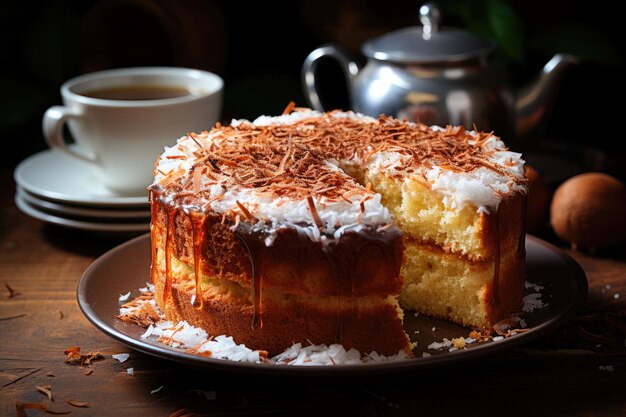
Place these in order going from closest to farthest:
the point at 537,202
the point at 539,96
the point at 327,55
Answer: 1. the point at 537,202
2. the point at 539,96
3. the point at 327,55

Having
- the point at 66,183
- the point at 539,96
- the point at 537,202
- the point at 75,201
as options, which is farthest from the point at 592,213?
the point at 66,183

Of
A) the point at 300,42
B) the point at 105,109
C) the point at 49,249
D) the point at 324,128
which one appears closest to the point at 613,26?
the point at 300,42

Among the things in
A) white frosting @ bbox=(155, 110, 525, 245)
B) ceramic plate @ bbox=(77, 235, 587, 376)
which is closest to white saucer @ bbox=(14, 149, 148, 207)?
ceramic plate @ bbox=(77, 235, 587, 376)

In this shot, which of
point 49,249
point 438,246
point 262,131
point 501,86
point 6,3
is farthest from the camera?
point 6,3

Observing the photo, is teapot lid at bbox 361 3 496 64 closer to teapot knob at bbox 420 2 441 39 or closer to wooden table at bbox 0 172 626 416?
teapot knob at bbox 420 2 441 39

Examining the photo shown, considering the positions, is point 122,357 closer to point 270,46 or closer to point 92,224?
point 92,224

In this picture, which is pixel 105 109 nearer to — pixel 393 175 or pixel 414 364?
pixel 393 175

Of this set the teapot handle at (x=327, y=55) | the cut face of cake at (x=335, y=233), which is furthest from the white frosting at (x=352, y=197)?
the teapot handle at (x=327, y=55)
